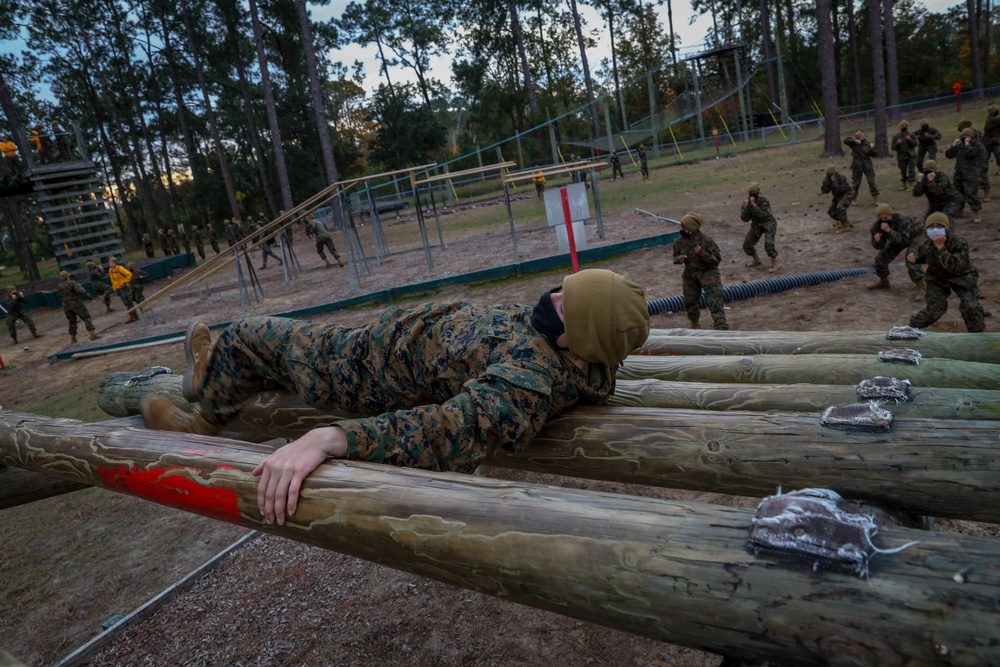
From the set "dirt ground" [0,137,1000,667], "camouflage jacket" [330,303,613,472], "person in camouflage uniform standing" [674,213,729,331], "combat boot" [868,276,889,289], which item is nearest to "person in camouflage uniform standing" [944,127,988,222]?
"dirt ground" [0,137,1000,667]

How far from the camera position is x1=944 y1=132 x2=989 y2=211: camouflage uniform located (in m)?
9.70

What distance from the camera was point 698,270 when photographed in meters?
6.93

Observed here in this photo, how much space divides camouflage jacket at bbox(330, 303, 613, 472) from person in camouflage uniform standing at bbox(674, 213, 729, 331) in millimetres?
4644

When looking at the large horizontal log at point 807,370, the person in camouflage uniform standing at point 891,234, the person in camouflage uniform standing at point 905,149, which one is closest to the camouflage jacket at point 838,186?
the person in camouflage uniform standing at point 905,149

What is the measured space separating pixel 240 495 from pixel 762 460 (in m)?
1.76

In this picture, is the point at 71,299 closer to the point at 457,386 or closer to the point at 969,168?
the point at 457,386

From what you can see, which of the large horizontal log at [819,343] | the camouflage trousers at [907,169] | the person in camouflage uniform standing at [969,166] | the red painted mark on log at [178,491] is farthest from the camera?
the camouflage trousers at [907,169]

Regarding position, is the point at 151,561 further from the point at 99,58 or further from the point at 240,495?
the point at 99,58

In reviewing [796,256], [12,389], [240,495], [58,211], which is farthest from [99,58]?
[240,495]

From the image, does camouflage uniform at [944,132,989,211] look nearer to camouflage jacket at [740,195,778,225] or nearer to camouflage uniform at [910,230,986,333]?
camouflage jacket at [740,195,778,225]

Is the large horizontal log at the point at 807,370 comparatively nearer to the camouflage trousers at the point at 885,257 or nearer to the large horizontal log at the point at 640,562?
the large horizontal log at the point at 640,562

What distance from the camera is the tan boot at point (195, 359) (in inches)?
129

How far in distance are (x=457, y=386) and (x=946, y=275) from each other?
527 centimetres

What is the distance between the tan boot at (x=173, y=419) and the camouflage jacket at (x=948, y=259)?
5.95 m
